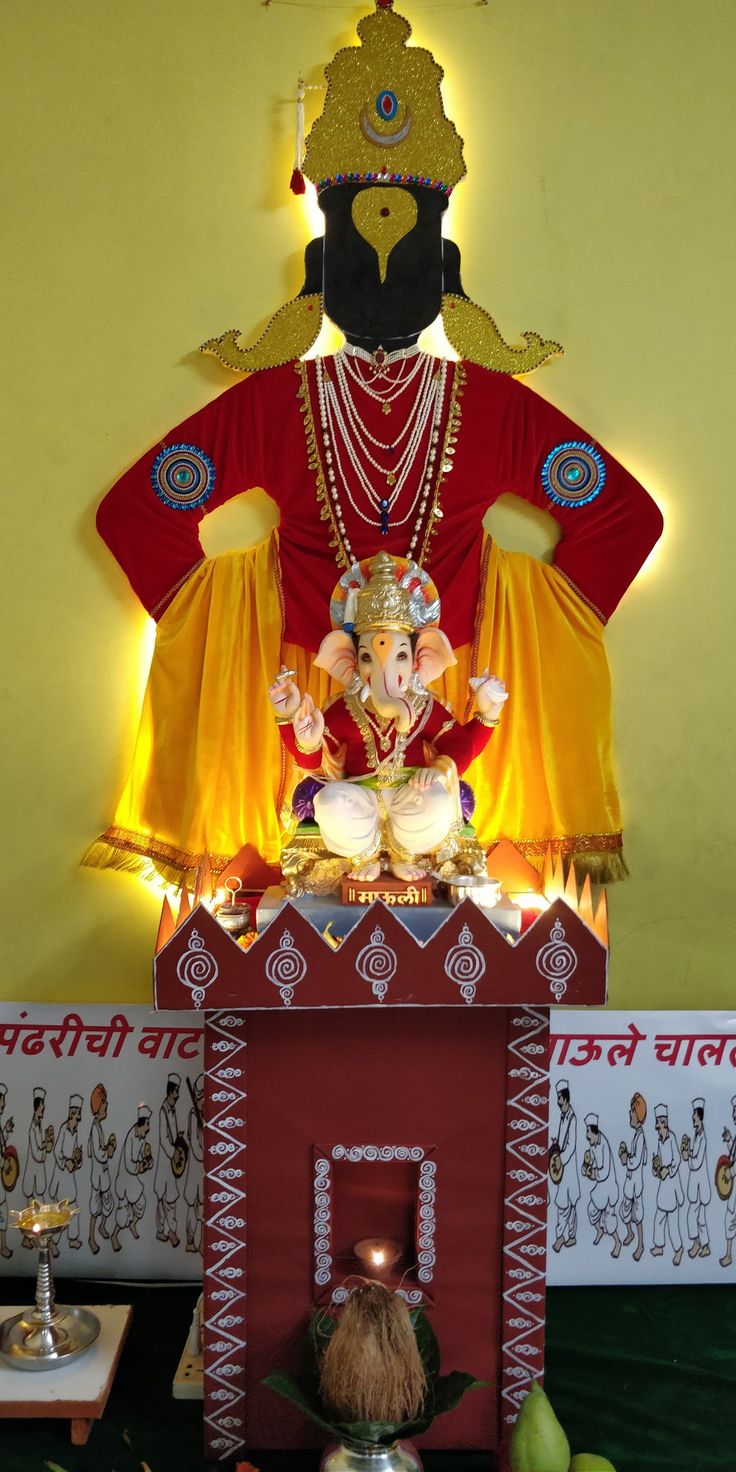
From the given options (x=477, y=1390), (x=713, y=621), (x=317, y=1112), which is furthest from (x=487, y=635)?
(x=477, y=1390)

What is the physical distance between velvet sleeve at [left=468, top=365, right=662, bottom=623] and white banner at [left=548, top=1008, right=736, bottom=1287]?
3.82 feet

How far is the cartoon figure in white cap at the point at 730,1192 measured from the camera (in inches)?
111

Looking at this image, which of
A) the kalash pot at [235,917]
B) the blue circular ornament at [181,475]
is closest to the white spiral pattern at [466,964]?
the kalash pot at [235,917]

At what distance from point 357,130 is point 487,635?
1.25 m

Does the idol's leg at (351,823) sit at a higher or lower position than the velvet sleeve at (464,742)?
lower

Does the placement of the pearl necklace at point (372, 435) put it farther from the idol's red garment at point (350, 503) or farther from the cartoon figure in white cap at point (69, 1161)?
the cartoon figure in white cap at point (69, 1161)

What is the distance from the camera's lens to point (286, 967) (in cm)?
206

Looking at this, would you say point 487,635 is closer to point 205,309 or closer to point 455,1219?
point 205,309

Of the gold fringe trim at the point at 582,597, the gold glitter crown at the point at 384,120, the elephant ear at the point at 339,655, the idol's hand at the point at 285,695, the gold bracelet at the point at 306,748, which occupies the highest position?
the gold glitter crown at the point at 384,120

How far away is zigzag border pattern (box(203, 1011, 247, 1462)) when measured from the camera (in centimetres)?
216

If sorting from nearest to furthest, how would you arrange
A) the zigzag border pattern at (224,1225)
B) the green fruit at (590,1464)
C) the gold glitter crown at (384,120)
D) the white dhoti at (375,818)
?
the green fruit at (590,1464)
the zigzag border pattern at (224,1225)
the white dhoti at (375,818)
the gold glitter crown at (384,120)

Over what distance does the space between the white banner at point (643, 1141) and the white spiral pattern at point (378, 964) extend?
0.93 meters

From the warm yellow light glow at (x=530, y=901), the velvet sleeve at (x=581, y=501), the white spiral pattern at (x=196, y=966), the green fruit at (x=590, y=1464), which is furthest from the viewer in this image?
the velvet sleeve at (x=581, y=501)

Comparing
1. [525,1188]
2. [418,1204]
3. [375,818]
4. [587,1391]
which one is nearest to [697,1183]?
[587,1391]
